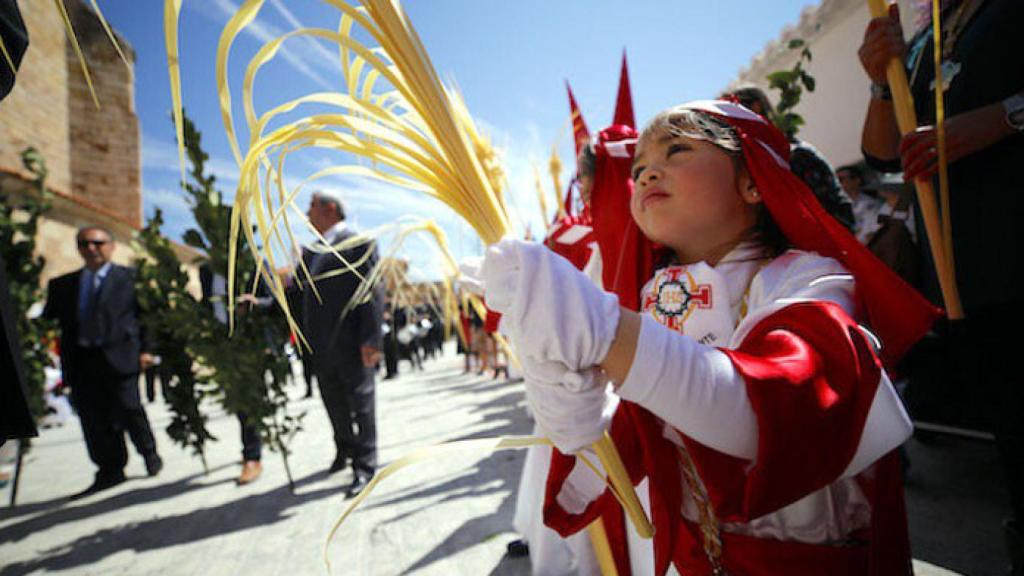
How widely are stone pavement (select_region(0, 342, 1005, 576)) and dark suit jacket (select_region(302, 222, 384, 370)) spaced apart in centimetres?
102

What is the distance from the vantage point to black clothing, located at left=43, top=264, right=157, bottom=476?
12.5 feet

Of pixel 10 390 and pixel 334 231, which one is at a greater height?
pixel 334 231

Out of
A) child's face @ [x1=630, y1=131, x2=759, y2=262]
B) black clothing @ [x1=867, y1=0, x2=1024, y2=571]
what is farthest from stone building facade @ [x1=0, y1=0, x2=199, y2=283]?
black clothing @ [x1=867, y1=0, x2=1024, y2=571]

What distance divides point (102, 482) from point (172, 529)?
1660mm

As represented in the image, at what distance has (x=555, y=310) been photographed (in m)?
0.53

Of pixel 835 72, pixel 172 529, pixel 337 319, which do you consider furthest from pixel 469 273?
pixel 835 72

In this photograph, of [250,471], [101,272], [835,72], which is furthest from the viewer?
[835,72]

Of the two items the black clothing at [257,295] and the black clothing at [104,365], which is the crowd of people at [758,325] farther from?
the black clothing at [104,365]

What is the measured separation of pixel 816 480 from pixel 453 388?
8.13 metres

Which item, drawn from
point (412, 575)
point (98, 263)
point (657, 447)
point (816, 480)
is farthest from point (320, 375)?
point (816, 480)

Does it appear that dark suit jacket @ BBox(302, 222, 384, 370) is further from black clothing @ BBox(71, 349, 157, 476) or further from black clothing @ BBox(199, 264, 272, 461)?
black clothing @ BBox(71, 349, 157, 476)

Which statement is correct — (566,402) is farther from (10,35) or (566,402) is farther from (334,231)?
(334,231)

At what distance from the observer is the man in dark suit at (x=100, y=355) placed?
3795 mm

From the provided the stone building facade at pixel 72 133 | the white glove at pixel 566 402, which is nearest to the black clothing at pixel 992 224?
the white glove at pixel 566 402
